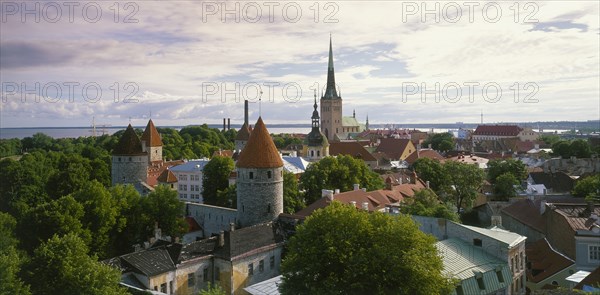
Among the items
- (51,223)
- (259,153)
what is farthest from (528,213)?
(51,223)

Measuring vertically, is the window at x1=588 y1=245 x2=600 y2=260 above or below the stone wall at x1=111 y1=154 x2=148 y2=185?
below

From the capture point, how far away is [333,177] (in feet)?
145

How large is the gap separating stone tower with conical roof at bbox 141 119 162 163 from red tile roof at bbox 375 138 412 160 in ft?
129

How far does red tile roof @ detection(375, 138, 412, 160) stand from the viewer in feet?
285

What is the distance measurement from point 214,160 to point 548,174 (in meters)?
33.6

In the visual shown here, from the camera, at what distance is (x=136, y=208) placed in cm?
3438

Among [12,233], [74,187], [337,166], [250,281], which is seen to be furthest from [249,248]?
[74,187]

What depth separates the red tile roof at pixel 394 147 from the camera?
285 ft

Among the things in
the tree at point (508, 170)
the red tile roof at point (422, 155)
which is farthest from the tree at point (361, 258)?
the red tile roof at point (422, 155)

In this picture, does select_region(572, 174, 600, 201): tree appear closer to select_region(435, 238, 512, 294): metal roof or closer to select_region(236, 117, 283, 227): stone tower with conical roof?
select_region(435, 238, 512, 294): metal roof

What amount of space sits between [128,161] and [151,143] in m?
14.3

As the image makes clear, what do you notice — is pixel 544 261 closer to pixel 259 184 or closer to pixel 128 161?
pixel 259 184

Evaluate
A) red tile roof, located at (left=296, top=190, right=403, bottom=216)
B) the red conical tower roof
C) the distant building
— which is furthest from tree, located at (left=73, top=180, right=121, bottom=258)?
the distant building

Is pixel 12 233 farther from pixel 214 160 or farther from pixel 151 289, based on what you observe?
pixel 214 160
